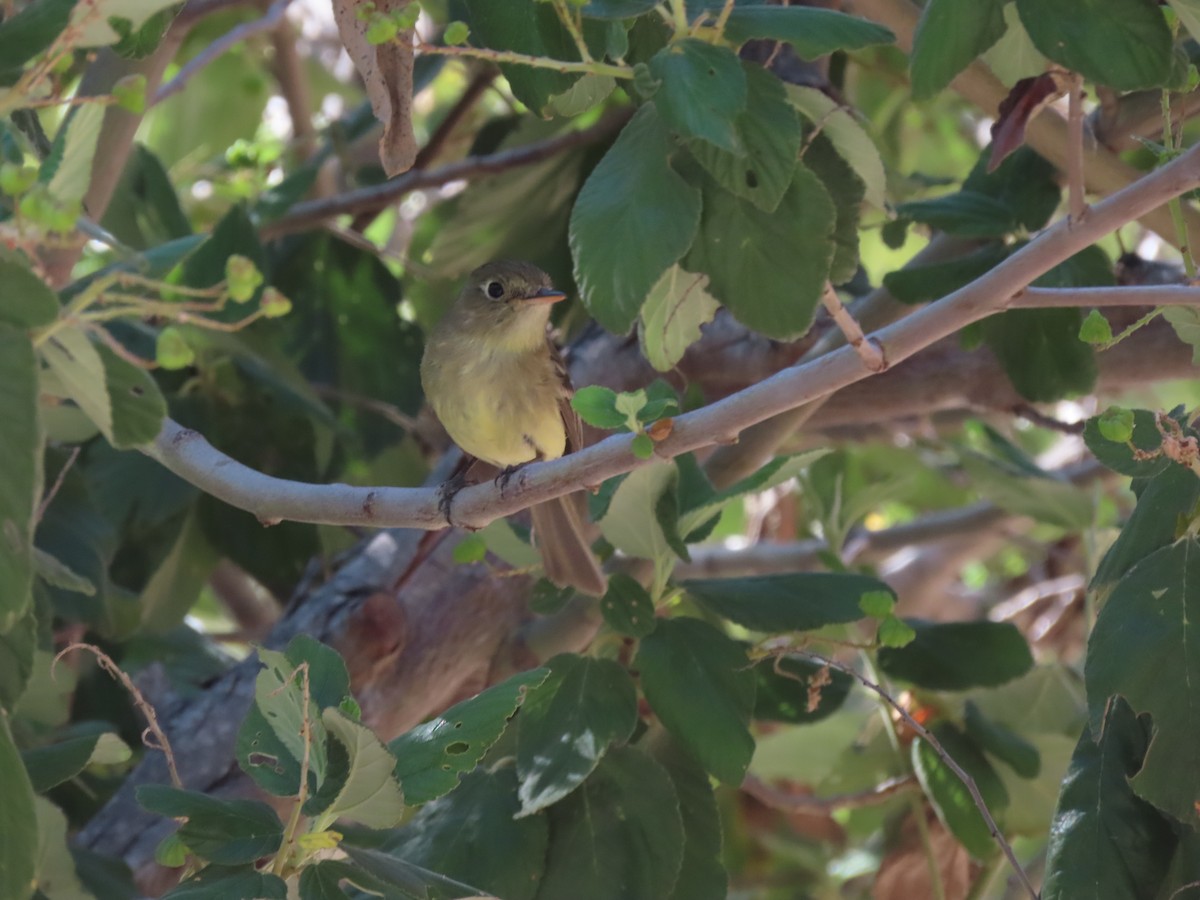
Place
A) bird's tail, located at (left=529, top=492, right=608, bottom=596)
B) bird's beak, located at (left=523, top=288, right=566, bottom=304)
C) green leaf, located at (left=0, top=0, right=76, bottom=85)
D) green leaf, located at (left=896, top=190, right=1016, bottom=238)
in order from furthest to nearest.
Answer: bird's beak, located at (left=523, top=288, right=566, bottom=304)
green leaf, located at (left=896, top=190, right=1016, bottom=238)
bird's tail, located at (left=529, top=492, right=608, bottom=596)
green leaf, located at (left=0, top=0, right=76, bottom=85)

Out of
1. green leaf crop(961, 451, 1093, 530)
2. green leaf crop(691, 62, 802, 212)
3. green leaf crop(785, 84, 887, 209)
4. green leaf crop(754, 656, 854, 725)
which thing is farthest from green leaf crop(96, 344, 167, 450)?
green leaf crop(961, 451, 1093, 530)

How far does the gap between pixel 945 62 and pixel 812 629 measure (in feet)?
4.11

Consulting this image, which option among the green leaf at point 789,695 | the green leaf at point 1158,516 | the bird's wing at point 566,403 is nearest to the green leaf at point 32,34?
the green leaf at point 1158,516

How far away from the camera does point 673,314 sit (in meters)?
2.76

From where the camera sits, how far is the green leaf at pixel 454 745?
2.26m

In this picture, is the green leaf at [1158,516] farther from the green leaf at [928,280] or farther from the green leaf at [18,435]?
the green leaf at [18,435]

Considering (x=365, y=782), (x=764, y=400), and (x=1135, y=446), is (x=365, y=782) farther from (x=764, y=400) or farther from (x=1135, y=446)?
(x=1135, y=446)

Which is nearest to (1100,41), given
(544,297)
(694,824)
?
(694,824)

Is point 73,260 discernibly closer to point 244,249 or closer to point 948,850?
point 244,249

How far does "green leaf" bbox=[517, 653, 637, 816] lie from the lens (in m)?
2.72

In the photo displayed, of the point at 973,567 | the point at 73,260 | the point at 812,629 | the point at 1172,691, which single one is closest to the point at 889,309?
the point at 812,629

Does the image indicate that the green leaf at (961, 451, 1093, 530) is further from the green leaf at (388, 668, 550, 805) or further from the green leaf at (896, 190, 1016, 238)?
the green leaf at (388, 668, 550, 805)

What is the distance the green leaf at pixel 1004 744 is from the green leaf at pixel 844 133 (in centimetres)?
149

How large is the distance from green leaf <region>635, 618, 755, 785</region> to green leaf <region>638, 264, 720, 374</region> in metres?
0.57
